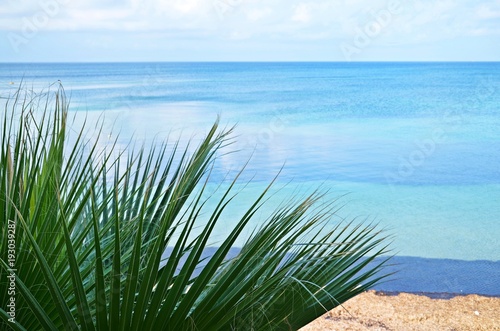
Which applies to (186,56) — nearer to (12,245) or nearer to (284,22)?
(284,22)

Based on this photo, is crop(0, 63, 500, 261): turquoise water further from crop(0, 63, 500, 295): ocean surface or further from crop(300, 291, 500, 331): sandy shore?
crop(300, 291, 500, 331): sandy shore

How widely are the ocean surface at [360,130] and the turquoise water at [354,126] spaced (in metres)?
0.04

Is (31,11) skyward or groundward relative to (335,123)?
skyward

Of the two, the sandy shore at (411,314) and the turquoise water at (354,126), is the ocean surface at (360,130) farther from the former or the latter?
the sandy shore at (411,314)

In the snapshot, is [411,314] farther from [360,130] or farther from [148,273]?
[360,130]

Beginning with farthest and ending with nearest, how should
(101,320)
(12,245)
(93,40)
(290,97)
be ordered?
1. (93,40)
2. (290,97)
3. (12,245)
4. (101,320)

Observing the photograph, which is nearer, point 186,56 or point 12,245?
point 12,245

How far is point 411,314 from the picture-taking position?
3.87 m

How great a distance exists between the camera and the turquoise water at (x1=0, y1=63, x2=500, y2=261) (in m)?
8.38

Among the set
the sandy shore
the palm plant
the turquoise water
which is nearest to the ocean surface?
the turquoise water

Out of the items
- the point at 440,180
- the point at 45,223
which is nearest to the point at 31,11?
the point at 440,180

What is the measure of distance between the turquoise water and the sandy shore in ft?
3.11

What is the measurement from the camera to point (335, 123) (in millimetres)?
15875

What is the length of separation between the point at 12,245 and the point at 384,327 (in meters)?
3.04
